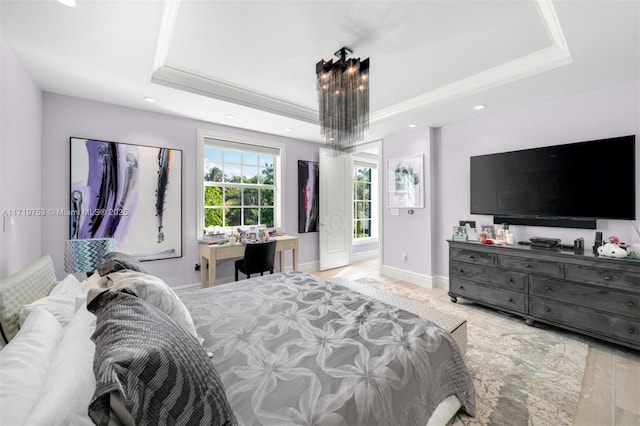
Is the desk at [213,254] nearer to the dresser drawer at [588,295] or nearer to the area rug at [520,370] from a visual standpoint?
the area rug at [520,370]

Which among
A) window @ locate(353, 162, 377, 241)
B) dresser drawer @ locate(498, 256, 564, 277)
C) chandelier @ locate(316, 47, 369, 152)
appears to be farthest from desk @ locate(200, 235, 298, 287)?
dresser drawer @ locate(498, 256, 564, 277)

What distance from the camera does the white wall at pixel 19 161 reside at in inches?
72.9

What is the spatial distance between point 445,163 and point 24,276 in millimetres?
4349

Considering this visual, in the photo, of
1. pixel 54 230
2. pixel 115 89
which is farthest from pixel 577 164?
pixel 54 230

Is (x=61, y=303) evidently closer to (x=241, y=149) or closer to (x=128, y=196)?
(x=128, y=196)

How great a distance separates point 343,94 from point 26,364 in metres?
2.26

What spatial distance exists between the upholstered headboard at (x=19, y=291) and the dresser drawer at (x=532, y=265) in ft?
12.4

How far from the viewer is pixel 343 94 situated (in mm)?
2186

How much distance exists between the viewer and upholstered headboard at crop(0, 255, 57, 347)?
47.8 inches

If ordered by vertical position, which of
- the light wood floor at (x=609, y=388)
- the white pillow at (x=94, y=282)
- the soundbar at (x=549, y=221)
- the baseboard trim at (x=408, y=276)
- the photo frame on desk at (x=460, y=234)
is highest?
the soundbar at (x=549, y=221)

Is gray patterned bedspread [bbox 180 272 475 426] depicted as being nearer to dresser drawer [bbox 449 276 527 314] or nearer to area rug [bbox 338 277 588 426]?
area rug [bbox 338 277 588 426]

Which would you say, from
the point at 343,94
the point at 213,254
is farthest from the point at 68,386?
the point at 213,254

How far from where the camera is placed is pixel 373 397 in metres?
1.05

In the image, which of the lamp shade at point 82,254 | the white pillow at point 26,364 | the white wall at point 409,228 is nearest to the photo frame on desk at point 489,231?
the white wall at point 409,228
